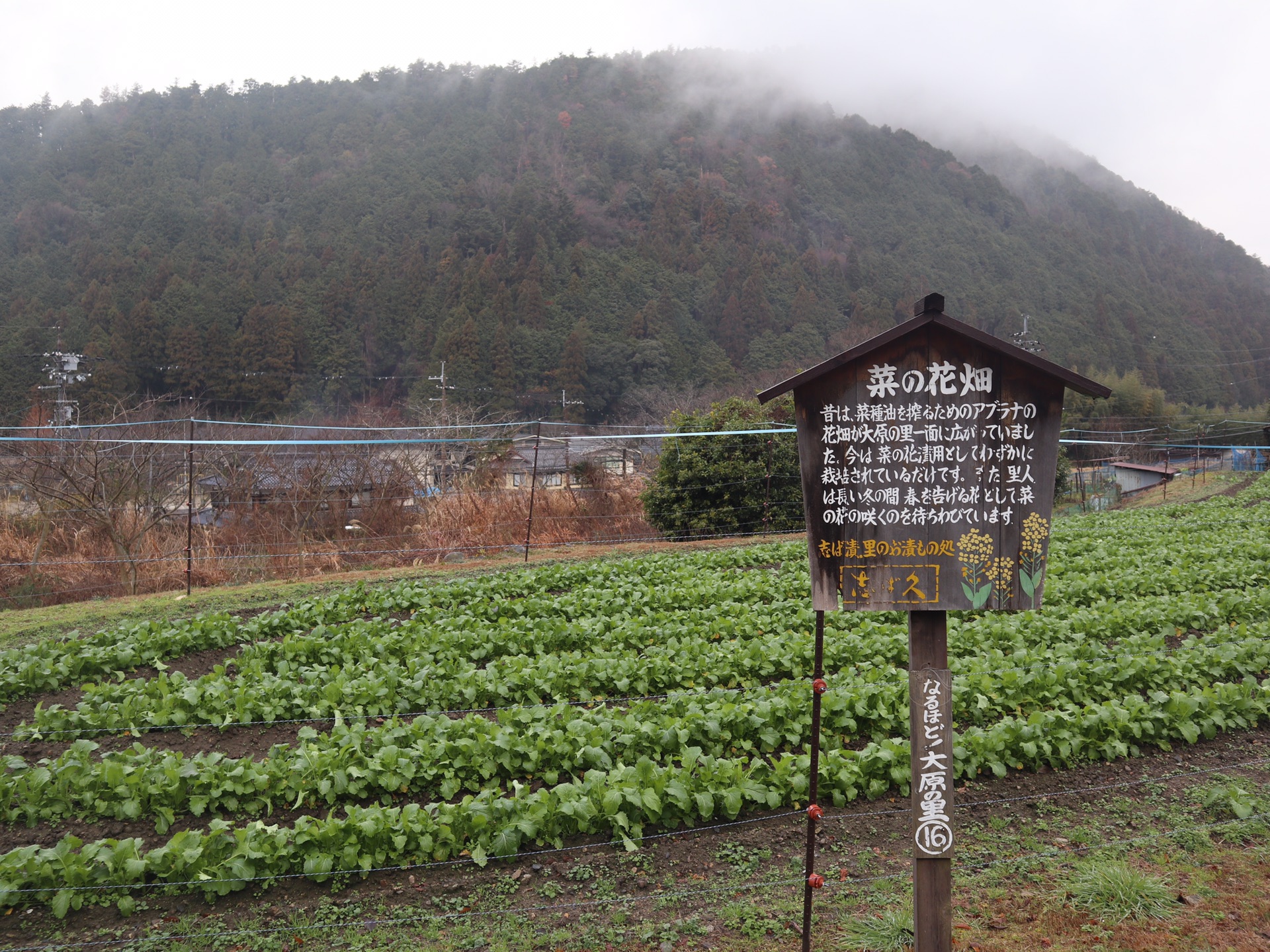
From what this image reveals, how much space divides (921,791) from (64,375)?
1560 inches

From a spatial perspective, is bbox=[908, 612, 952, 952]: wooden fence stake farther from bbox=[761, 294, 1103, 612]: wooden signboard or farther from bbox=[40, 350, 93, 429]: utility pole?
bbox=[40, 350, 93, 429]: utility pole

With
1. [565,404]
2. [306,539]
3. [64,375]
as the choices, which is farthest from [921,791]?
[565,404]

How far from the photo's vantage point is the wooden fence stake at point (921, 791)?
132 inches

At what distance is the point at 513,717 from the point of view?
5.74m

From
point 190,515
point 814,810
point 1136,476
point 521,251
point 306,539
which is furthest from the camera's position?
point 521,251

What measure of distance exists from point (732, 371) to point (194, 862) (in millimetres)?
54127

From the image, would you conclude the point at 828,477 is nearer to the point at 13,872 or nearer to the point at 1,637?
the point at 13,872

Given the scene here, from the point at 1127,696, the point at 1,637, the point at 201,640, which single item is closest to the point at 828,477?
the point at 1127,696

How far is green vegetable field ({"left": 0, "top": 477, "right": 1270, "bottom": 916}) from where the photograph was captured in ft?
14.6

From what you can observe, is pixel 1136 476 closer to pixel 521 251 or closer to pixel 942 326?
pixel 521 251

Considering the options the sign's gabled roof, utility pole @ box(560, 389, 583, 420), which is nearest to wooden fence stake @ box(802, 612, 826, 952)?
the sign's gabled roof

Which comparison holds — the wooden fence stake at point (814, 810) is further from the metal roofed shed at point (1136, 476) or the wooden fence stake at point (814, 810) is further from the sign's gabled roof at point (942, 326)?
the metal roofed shed at point (1136, 476)

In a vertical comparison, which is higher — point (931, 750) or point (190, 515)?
point (190, 515)

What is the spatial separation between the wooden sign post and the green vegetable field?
6.05 feet
